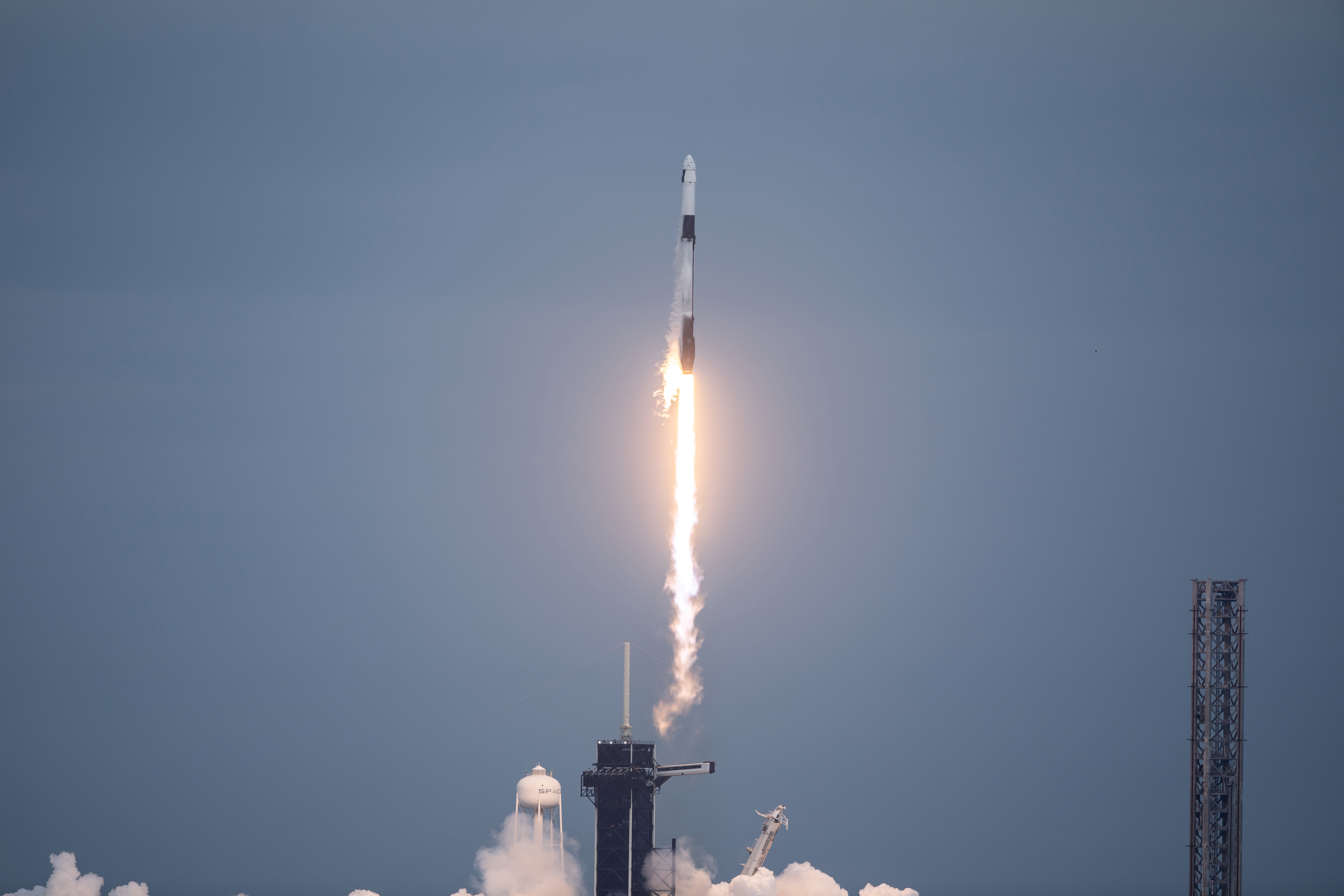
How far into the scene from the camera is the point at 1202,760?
8631cm

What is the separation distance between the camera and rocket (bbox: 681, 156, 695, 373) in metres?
93.8

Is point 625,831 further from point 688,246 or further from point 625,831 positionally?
point 688,246

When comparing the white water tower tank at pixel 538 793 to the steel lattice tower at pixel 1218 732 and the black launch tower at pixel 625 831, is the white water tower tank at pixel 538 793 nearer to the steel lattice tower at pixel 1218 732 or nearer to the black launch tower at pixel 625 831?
the black launch tower at pixel 625 831

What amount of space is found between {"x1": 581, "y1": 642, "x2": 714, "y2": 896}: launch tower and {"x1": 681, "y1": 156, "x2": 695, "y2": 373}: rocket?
20.2m

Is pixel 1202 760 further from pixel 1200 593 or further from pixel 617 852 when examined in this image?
pixel 617 852

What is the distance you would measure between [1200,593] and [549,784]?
3567cm

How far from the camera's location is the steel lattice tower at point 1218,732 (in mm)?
85688

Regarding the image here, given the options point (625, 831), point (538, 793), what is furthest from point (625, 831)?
point (538, 793)

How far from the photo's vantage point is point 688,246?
94.5m

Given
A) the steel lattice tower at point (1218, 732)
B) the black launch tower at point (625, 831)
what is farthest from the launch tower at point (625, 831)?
the steel lattice tower at point (1218, 732)

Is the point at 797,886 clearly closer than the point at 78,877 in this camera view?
Yes

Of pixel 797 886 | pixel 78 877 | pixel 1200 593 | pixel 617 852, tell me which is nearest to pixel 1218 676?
pixel 1200 593

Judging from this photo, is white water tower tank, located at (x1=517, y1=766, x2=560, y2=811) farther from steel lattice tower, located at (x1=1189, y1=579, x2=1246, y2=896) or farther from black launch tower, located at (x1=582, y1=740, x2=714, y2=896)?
steel lattice tower, located at (x1=1189, y1=579, x2=1246, y2=896)

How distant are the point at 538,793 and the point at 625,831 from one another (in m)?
9.15
